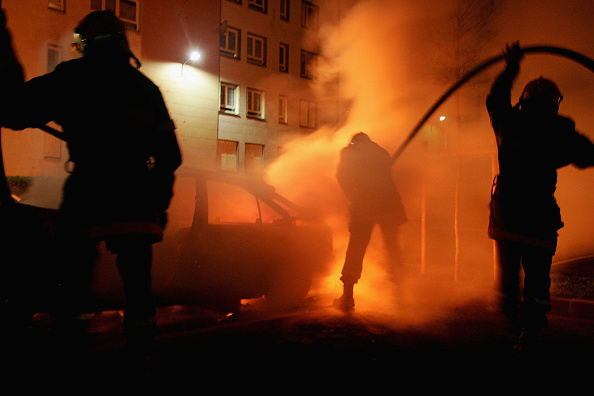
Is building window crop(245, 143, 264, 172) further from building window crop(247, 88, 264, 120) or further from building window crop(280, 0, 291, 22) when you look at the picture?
building window crop(280, 0, 291, 22)

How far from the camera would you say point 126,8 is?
50.8 feet

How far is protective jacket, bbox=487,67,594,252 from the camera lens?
2.92 meters

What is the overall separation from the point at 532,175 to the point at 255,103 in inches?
788

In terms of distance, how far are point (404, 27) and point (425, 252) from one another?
15.3 ft

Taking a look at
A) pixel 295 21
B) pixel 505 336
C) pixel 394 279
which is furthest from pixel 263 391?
pixel 295 21

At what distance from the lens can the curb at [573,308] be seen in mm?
4629

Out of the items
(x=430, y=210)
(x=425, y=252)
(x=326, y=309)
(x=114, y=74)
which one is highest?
(x=114, y=74)

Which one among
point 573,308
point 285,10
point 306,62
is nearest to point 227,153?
point 306,62

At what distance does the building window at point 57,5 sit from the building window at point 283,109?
10604mm

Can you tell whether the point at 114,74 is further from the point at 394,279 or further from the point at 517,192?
the point at 394,279

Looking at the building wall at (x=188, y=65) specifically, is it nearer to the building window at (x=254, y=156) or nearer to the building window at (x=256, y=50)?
the building window at (x=254, y=156)

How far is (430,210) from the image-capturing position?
6859 millimetres

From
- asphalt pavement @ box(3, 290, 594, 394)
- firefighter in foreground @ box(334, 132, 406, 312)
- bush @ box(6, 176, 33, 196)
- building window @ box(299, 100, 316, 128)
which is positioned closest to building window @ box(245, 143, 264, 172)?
building window @ box(299, 100, 316, 128)

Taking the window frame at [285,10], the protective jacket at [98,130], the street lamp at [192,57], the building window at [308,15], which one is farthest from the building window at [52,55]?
the protective jacket at [98,130]
